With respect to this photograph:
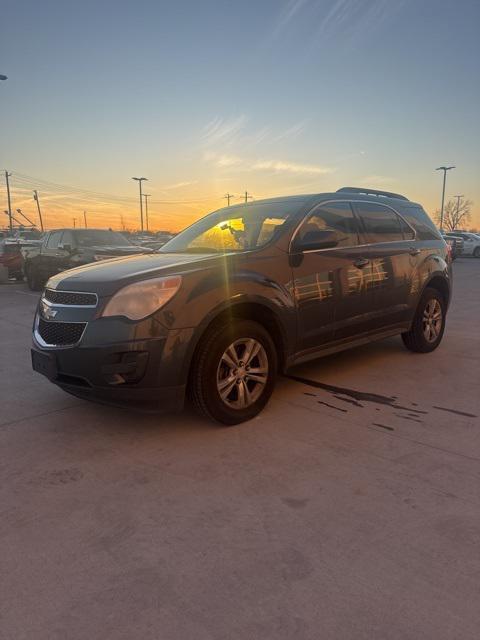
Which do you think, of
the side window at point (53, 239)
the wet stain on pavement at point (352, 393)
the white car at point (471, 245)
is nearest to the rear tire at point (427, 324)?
the wet stain on pavement at point (352, 393)

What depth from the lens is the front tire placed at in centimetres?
329

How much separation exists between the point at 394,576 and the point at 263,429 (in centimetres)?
158

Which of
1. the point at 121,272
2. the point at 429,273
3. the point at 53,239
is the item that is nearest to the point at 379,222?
the point at 429,273

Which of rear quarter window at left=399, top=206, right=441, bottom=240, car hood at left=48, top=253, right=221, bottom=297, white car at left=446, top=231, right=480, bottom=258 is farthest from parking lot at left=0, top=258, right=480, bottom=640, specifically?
white car at left=446, top=231, right=480, bottom=258

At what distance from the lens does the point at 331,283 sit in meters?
4.15

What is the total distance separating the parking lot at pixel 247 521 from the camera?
1783mm

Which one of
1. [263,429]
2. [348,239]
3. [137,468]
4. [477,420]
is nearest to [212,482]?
[137,468]

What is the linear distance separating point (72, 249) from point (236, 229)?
7.98 m

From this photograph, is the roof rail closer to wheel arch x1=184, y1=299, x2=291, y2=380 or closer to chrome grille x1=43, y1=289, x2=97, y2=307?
wheel arch x1=184, y1=299, x2=291, y2=380

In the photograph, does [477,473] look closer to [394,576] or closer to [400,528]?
[400,528]

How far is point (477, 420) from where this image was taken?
3543 millimetres

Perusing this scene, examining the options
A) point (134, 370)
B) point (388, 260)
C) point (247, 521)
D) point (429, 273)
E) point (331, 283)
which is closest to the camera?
point (247, 521)

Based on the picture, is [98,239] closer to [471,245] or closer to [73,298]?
[73,298]

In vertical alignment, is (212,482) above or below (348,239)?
below
